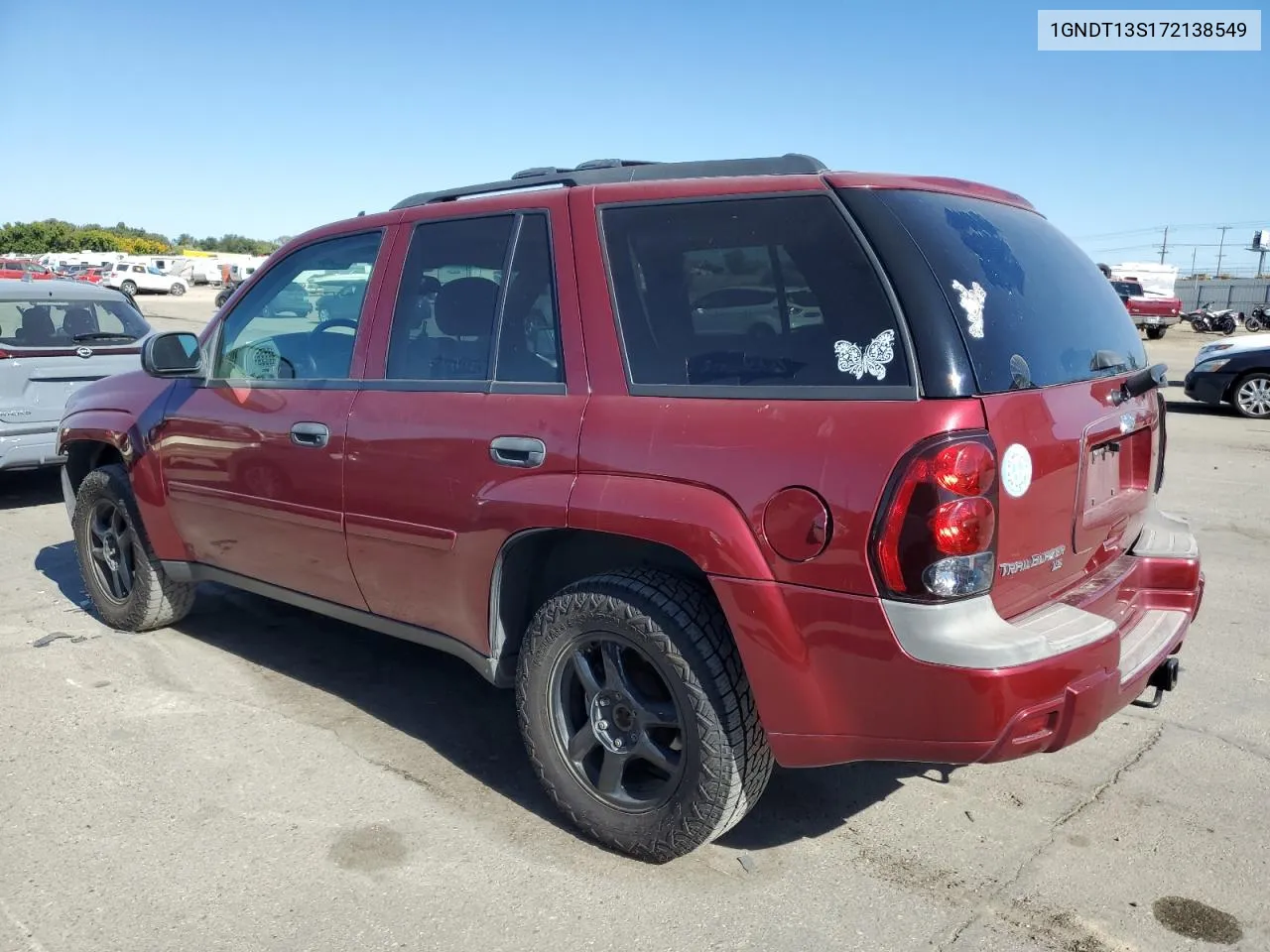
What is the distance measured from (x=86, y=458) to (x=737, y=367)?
411 centimetres

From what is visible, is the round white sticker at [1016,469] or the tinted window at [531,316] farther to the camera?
the tinted window at [531,316]

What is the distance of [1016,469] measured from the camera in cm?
265

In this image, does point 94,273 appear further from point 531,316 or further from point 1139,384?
point 1139,384

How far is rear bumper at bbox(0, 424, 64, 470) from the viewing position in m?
7.73

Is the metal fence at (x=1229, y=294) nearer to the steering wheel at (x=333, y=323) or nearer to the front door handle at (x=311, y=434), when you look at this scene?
the steering wheel at (x=333, y=323)

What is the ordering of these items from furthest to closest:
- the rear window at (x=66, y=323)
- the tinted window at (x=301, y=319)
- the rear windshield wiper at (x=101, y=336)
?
1. the rear windshield wiper at (x=101, y=336)
2. the rear window at (x=66, y=323)
3. the tinted window at (x=301, y=319)

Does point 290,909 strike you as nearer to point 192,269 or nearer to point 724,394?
point 724,394

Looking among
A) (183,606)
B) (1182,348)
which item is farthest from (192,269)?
(183,606)

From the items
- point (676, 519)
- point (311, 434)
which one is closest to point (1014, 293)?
point (676, 519)

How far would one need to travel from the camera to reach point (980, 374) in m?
2.63

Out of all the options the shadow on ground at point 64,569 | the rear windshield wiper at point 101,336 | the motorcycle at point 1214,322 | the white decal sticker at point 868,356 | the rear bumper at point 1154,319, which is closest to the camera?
the white decal sticker at point 868,356

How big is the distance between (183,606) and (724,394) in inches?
134

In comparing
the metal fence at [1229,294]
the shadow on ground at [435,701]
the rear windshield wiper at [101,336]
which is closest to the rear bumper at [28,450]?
the rear windshield wiper at [101,336]

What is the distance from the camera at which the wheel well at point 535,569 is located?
3.29 metres
